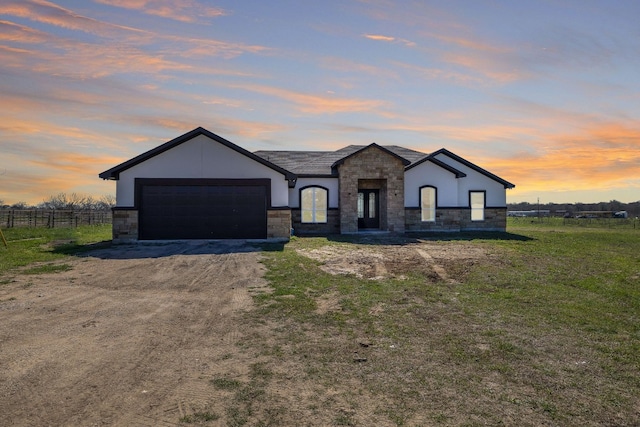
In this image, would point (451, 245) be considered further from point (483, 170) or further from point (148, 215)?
point (148, 215)

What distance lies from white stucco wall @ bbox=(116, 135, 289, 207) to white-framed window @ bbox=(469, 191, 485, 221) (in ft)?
50.3

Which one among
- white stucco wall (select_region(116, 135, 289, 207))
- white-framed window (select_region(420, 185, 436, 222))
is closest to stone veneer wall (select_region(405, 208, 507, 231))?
white-framed window (select_region(420, 185, 436, 222))

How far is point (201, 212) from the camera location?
21.3 metres

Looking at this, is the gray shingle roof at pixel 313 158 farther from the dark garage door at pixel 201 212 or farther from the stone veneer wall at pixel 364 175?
the dark garage door at pixel 201 212

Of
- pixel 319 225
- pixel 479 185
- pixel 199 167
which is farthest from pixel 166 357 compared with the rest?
pixel 479 185

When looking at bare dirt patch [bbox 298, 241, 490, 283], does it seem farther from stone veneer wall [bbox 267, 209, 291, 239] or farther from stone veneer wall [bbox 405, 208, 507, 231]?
stone veneer wall [bbox 405, 208, 507, 231]

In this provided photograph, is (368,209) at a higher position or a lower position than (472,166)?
lower

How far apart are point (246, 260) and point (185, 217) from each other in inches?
299

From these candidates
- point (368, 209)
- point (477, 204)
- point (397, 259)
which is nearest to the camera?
point (397, 259)

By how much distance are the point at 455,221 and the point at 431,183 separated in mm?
3243

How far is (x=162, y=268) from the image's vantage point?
45.7 feet

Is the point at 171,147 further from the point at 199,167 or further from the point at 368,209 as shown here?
the point at 368,209

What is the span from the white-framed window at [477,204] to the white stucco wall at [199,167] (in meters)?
15.3

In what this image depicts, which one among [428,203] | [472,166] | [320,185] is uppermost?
[472,166]
